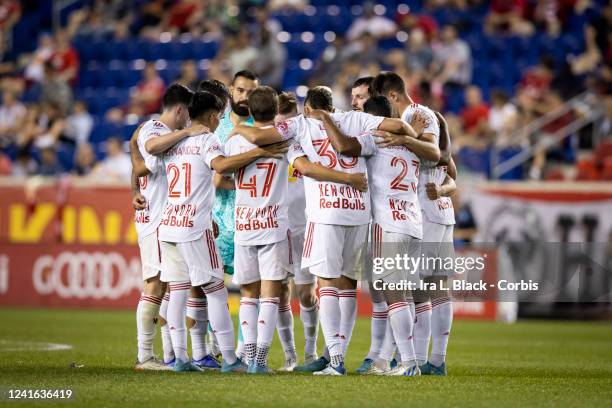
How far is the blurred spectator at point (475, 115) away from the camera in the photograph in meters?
18.7

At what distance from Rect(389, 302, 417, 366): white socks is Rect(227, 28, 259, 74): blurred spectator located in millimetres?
12261

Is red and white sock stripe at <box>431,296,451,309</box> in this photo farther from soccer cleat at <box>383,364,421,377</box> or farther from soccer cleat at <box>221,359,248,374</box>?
soccer cleat at <box>221,359,248,374</box>

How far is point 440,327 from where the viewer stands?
29.9 feet

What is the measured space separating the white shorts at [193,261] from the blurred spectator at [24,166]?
35.5 feet

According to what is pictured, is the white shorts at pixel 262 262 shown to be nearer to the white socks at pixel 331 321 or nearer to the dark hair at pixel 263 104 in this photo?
the white socks at pixel 331 321

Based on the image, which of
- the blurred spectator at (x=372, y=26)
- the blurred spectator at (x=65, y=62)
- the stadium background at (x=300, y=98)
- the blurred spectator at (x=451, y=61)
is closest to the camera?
the stadium background at (x=300, y=98)

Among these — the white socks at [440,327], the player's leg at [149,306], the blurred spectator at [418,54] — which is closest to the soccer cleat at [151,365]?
the player's leg at [149,306]

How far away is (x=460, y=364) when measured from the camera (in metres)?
10.4

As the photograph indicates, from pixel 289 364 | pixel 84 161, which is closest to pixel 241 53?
pixel 84 161

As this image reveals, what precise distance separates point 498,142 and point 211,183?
9791 mm

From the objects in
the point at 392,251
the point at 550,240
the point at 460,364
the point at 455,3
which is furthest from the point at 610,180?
the point at 392,251

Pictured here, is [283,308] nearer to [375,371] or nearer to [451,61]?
[375,371]

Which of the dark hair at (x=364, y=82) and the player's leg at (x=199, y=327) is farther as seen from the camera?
the dark hair at (x=364, y=82)

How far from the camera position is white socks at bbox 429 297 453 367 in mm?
9102
